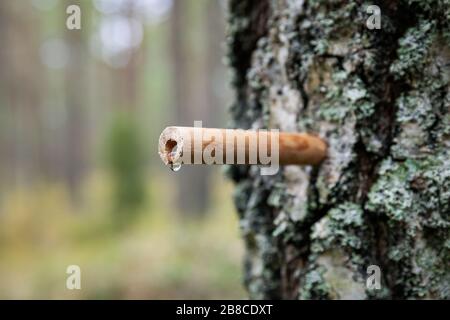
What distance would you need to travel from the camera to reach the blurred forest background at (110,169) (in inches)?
251

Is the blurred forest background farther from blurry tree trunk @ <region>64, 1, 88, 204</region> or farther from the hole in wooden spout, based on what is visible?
the hole in wooden spout

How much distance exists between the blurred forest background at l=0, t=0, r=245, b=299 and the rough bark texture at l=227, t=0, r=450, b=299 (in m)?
0.55

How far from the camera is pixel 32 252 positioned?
1123 centimetres

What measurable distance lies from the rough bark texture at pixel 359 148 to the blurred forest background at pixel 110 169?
55cm

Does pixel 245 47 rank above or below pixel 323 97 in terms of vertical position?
above

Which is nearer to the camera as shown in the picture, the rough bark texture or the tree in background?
the rough bark texture

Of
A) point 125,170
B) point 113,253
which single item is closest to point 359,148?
point 113,253

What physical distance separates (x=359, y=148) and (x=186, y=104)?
9167 mm

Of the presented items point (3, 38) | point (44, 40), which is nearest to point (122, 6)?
point (3, 38)

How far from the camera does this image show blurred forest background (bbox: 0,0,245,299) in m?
6.38

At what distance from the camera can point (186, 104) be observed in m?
10.3

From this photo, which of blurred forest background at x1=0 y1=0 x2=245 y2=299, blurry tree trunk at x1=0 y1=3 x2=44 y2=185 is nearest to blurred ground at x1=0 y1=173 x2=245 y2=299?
blurred forest background at x1=0 y1=0 x2=245 y2=299
